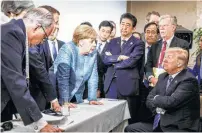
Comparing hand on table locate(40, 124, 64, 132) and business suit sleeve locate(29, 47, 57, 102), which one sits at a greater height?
business suit sleeve locate(29, 47, 57, 102)

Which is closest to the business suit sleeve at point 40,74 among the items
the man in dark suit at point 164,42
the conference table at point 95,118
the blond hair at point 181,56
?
the conference table at point 95,118

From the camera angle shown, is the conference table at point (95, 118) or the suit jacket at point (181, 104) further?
the suit jacket at point (181, 104)

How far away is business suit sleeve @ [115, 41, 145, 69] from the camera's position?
8.78 ft

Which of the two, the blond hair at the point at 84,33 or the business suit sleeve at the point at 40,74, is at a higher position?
the blond hair at the point at 84,33

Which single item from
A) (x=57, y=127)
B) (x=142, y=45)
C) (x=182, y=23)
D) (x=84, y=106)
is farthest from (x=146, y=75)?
(x=182, y=23)

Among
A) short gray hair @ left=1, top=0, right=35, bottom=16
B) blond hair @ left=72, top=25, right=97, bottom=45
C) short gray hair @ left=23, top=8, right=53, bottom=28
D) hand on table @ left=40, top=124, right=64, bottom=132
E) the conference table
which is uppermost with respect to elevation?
short gray hair @ left=1, top=0, right=35, bottom=16

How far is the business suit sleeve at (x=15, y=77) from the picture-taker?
1.26 meters

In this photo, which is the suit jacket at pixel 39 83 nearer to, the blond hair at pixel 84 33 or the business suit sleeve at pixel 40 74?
the business suit sleeve at pixel 40 74

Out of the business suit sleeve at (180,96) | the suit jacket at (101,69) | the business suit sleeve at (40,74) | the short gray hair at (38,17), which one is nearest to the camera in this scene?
the short gray hair at (38,17)

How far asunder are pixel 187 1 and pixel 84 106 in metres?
2.86

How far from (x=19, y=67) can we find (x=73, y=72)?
2.68ft

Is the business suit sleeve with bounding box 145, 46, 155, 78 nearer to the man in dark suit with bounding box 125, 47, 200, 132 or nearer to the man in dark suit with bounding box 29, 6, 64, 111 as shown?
the man in dark suit with bounding box 125, 47, 200, 132

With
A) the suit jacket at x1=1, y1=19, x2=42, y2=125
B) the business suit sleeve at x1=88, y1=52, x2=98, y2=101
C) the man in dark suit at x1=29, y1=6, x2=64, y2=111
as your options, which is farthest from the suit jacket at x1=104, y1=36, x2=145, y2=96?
the suit jacket at x1=1, y1=19, x2=42, y2=125

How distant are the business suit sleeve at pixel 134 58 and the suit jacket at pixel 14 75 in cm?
147
